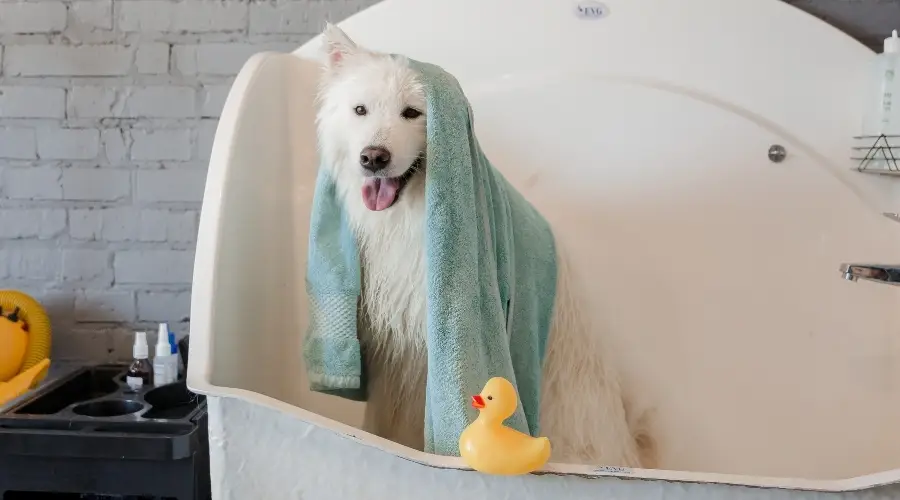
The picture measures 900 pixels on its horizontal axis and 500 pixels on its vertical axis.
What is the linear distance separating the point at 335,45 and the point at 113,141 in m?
0.75

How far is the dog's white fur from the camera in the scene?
0.98 m

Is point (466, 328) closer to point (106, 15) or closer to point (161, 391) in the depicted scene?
point (161, 391)

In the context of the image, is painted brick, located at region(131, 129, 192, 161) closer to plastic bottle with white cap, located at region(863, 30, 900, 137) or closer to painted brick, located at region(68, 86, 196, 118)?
painted brick, located at region(68, 86, 196, 118)

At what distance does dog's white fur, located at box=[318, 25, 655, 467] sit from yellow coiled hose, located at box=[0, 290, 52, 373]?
2.40 ft

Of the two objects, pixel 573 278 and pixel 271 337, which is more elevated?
pixel 573 278

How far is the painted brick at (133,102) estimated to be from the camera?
1508 millimetres

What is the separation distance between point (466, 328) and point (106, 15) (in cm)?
112

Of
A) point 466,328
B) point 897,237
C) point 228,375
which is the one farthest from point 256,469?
point 897,237

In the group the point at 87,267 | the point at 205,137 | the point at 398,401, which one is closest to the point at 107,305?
the point at 87,267

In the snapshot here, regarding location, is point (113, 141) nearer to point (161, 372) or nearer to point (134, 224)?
point (134, 224)

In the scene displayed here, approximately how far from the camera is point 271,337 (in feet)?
3.94

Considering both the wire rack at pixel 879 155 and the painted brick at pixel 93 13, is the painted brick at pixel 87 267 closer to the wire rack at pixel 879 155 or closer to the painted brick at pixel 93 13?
the painted brick at pixel 93 13

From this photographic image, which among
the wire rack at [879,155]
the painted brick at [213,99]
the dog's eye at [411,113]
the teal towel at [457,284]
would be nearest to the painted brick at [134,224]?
the painted brick at [213,99]

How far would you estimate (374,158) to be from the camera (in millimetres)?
919
